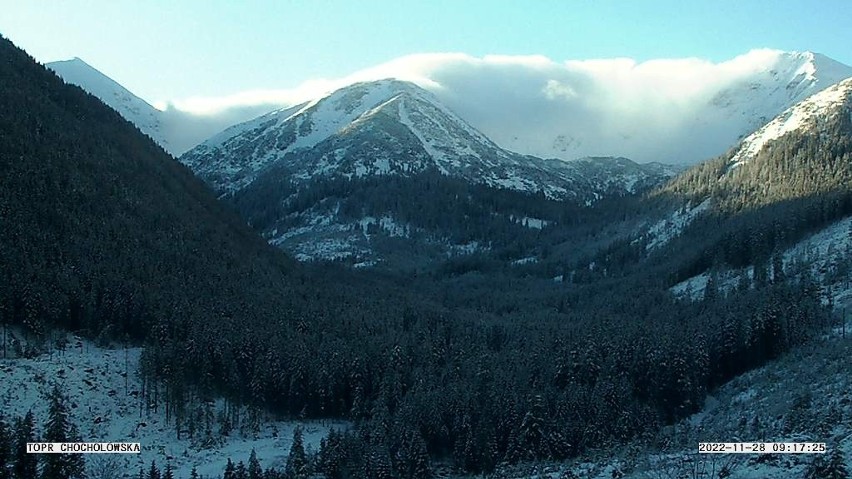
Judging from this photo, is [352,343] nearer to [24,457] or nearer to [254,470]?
[254,470]

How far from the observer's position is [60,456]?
88062 mm

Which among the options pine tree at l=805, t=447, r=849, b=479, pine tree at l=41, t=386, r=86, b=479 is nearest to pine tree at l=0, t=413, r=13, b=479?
pine tree at l=41, t=386, r=86, b=479

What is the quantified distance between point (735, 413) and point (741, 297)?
201 feet

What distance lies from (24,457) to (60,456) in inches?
146

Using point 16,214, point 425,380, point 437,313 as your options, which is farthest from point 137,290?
point 437,313

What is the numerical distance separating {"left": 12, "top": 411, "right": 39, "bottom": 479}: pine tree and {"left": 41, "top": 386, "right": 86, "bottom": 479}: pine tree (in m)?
1.18

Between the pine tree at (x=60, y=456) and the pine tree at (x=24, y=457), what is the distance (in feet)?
3.88

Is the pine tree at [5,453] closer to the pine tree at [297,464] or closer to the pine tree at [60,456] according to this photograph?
the pine tree at [60,456]

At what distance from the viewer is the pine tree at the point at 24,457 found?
280ft

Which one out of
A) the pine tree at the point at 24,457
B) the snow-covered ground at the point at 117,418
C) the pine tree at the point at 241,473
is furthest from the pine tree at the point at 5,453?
the pine tree at the point at 241,473

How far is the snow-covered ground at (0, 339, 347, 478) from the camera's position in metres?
104

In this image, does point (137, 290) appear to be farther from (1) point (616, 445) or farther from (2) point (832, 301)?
(2) point (832, 301)

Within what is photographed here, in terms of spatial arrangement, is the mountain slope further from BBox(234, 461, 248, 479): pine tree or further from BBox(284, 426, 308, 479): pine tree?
BBox(234, 461, 248, 479): pine tree

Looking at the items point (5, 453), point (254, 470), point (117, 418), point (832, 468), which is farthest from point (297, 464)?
point (832, 468)
